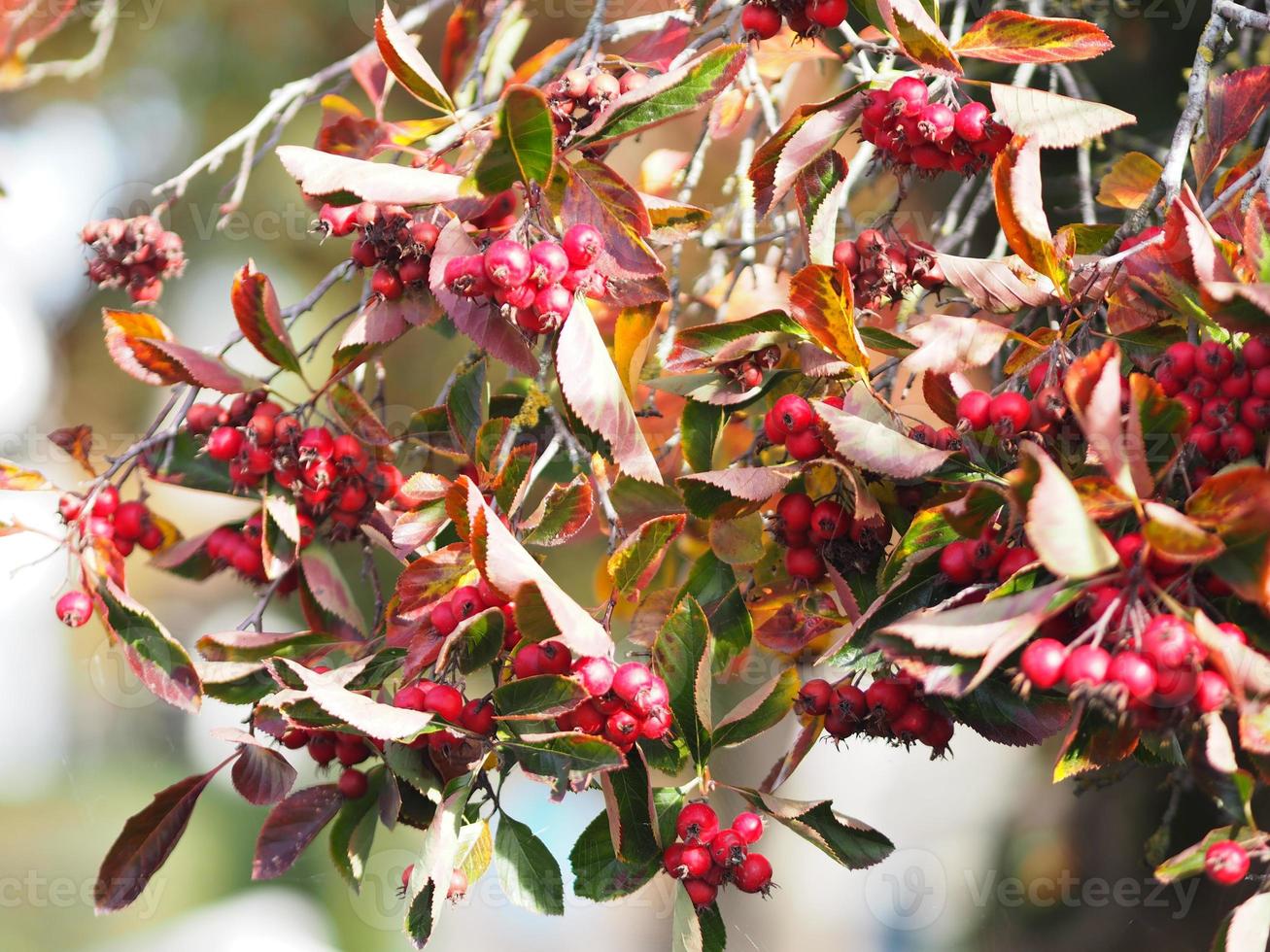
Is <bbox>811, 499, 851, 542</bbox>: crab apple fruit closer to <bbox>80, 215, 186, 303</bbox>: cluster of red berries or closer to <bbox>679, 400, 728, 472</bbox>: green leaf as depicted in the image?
<bbox>679, 400, 728, 472</bbox>: green leaf

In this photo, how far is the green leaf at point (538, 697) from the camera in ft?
1.93

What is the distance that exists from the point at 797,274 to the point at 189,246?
227 cm

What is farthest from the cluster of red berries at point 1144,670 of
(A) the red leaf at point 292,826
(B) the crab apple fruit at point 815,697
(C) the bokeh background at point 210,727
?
(C) the bokeh background at point 210,727

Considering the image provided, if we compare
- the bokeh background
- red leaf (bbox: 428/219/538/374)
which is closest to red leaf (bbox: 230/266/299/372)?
red leaf (bbox: 428/219/538/374)

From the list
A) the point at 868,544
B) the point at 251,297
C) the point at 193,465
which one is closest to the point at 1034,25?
the point at 868,544

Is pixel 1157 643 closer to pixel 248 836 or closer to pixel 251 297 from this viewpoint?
pixel 251 297

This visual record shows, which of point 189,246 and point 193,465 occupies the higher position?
point 193,465

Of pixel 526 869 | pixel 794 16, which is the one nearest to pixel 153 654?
pixel 526 869

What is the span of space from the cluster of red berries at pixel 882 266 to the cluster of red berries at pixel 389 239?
30 centimetres

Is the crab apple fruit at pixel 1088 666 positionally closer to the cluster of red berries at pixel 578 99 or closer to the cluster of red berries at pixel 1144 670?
the cluster of red berries at pixel 1144 670

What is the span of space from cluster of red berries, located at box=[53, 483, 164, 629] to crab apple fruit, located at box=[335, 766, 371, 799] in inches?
9.8

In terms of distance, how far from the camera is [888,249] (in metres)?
0.74

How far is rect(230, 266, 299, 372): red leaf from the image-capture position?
0.80m

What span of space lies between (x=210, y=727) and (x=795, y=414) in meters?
1.67
